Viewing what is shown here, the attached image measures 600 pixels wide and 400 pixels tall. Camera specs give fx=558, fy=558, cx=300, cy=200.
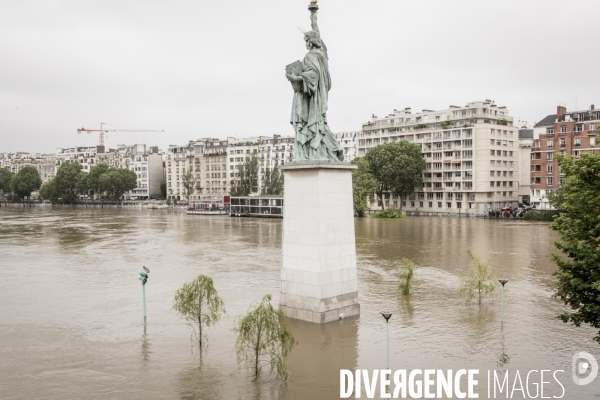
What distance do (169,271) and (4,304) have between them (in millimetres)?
12524

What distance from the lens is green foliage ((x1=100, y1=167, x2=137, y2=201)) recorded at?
166 metres

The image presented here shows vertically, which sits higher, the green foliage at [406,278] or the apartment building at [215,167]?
the apartment building at [215,167]

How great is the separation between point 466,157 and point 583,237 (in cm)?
9189

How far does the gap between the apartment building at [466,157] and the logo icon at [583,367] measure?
86.1 m

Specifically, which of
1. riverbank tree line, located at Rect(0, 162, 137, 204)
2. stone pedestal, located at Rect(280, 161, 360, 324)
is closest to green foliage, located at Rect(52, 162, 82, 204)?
riverbank tree line, located at Rect(0, 162, 137, 204)

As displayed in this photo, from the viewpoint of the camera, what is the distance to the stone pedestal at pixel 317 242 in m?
23.2

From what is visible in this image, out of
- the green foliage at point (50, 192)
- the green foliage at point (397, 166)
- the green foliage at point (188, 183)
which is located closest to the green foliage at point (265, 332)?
the green foliage at point (397, 166)

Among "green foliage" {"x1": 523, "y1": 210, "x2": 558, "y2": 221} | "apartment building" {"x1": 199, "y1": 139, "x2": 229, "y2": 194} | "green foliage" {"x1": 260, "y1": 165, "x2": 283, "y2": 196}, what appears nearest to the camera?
"green foliage" {"x1": 523, "y1": 210, "x2": 558, "y2": 221}

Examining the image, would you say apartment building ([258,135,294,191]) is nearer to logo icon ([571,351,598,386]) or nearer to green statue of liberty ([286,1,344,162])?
green statue of liberty ([286,1,344,162])

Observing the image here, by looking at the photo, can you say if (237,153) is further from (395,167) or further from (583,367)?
(583,367)

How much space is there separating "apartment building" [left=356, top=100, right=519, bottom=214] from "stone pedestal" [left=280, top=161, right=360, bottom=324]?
84.2m

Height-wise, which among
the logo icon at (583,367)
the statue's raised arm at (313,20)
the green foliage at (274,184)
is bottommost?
the logo icon at (583,367)

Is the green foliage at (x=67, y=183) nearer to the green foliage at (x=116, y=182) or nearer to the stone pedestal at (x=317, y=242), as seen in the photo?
the green foliage at (x=116, y=182)

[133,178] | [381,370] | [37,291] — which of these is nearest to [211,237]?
[37,291]
